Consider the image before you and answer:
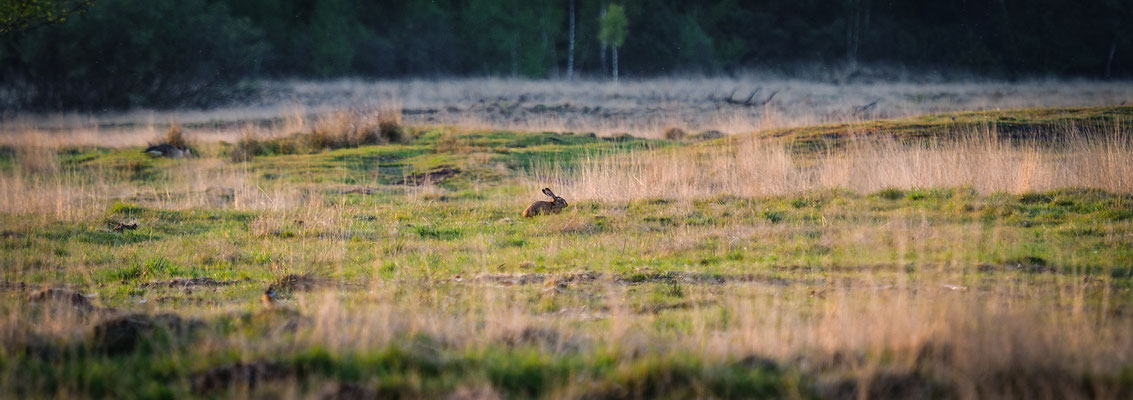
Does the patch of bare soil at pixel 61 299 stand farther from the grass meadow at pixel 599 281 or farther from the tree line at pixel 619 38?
the tree line at pixel 619 38

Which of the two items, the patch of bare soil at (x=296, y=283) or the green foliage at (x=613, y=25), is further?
the green foliage at (x=613, y=25)

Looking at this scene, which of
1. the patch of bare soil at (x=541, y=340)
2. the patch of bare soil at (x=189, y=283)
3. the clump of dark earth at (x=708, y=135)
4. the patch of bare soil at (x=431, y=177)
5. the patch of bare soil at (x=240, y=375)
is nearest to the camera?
the patch of bare soil at (x=240, y=375)

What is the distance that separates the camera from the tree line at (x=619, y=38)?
4075 centimetres

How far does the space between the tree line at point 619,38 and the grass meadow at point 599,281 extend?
83.2 feet

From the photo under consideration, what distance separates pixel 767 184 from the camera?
12.3 meters

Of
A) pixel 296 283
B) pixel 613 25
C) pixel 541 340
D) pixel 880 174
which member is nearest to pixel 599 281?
pixel 541 340

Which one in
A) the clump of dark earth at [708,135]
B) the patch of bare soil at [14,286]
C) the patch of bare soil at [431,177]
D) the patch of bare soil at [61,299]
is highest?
the clump of dark earth at [708,135]

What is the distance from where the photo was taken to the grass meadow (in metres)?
3.92

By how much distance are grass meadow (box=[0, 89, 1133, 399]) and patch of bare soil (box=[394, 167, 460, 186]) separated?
0.06 meters

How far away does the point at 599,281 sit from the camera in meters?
6.82

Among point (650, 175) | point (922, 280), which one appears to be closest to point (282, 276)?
point (922, 280)

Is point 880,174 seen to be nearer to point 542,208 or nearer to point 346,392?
point 542,208

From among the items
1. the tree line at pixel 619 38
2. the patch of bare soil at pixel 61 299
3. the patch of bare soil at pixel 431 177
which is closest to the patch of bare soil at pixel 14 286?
the patch of bare soil at pixel 61 299

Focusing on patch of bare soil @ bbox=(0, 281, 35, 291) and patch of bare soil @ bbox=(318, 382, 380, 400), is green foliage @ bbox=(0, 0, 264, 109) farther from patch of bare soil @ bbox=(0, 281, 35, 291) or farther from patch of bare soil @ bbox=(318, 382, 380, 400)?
patch of bare soil @ bbox=(318, 382, 380, 400)
